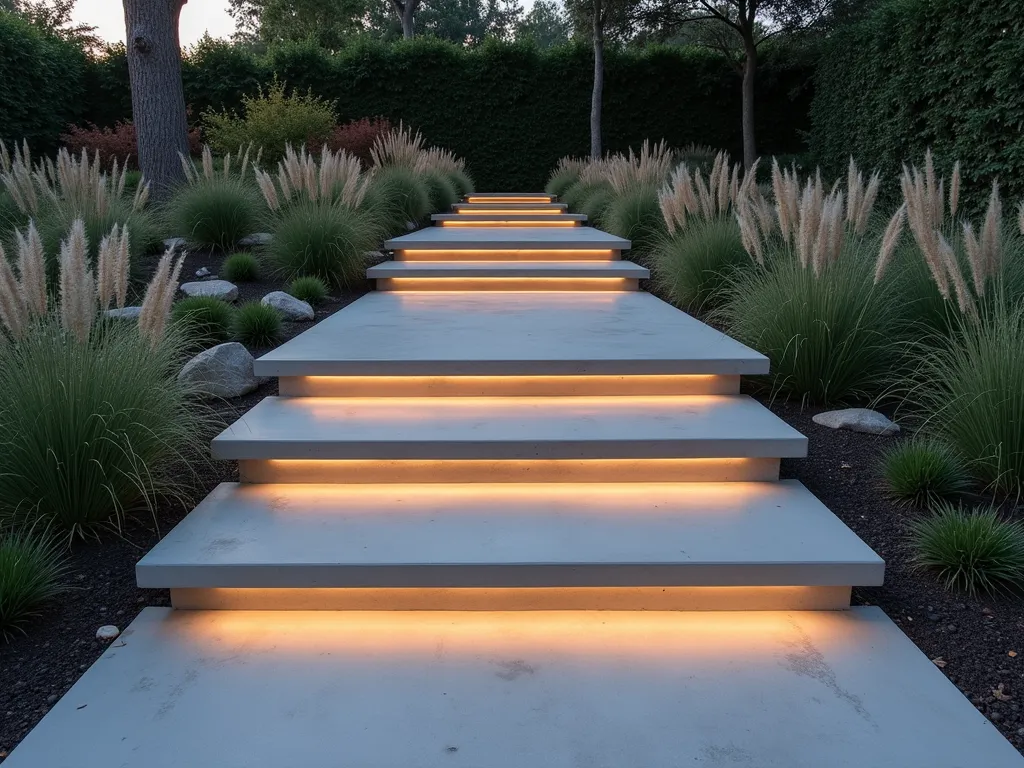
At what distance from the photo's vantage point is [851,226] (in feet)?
14.5

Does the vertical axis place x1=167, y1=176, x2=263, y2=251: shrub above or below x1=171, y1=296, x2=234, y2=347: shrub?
above

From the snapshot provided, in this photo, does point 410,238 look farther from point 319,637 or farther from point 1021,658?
point 1021,658

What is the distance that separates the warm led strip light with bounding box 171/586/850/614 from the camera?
2.08 m

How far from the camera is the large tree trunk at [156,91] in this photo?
6.98 m

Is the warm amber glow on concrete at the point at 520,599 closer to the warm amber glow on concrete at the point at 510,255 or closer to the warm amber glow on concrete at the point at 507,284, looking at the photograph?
the warm amber glow on concrete at the point at 507,284

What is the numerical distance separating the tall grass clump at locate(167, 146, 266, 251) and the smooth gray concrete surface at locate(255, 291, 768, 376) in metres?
1.68

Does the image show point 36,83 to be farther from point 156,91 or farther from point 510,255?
point 510,255

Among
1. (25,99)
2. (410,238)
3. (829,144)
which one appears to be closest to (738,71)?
(829,144)

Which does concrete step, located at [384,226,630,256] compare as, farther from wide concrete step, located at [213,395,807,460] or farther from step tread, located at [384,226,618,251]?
wide concrete step, located at [213,395,807,460]

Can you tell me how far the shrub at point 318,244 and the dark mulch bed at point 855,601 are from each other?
2879 mm

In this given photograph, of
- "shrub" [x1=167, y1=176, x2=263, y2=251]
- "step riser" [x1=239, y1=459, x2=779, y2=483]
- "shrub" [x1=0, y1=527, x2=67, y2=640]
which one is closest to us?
"shrub" [x1=0, y1=527, x2=67, y2=640]

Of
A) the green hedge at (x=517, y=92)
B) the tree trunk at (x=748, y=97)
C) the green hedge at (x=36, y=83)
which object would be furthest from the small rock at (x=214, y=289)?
the green hedge at (x=517, y=92)

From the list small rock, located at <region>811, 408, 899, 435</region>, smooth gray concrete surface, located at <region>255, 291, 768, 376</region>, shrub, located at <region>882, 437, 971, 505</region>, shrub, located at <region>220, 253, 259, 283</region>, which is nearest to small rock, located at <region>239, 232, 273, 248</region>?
shrub, located at <region>220, 253, 259, 283</region>

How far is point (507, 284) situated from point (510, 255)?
0.88 metres
